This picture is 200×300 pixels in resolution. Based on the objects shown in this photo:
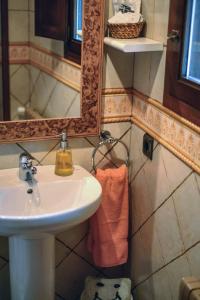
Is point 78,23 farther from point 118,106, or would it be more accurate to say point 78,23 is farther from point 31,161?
point 31,161

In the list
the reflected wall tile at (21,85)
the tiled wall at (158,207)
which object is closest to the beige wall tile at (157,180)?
the tiled wall at (158,207)

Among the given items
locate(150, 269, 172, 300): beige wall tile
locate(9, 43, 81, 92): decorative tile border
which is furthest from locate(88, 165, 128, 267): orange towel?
locate(9, 43, 81, 92): decorative tile border

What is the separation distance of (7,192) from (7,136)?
233 mm

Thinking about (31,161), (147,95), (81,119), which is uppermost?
(147,95)

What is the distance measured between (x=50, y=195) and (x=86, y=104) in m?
0.41

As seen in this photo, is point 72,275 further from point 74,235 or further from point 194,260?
point 194,260

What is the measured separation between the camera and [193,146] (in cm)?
150

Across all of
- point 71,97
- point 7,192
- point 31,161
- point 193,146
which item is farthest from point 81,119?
point 193,146

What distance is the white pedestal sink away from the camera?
169cm

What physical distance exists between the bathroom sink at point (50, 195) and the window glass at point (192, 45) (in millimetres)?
550

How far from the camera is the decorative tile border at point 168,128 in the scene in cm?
150

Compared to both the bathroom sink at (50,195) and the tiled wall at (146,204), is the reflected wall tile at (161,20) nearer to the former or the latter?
the tiled wall at (146,204)

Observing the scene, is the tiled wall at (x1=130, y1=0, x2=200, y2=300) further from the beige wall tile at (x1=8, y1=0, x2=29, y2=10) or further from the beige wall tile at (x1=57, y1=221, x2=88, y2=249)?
the beige wall tile at (x1=8, y1=0, x2=29, y2=10)

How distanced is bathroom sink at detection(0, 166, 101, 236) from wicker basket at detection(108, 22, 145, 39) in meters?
0.57
